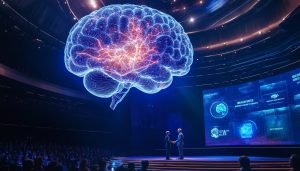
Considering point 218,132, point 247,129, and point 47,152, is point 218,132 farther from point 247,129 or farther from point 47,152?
point 47,152

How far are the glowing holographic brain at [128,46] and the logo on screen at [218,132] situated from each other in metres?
6.60

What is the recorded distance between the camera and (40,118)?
12.6 metres

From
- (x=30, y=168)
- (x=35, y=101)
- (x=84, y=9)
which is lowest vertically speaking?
(x=30, y=168)

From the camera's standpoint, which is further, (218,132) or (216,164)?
(218,132)

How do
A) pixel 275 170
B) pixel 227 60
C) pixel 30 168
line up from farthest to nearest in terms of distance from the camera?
pixel 227 60
pixel 275 170
pixel 30 168

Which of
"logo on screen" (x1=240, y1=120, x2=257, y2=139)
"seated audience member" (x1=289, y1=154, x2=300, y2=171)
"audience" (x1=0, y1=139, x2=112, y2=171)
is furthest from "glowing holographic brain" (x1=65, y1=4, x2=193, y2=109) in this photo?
"logo on screen" (x1=240, y1=120, x2=257, y2=139)

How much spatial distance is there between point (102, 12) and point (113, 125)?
9476 mm

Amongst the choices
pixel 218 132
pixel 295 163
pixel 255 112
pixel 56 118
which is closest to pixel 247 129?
pixel 255 112

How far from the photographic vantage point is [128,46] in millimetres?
7289

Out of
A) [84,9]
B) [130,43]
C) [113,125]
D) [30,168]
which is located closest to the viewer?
[30,168]

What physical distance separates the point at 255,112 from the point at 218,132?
2.25 meters

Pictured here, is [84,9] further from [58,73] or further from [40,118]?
[40,118]

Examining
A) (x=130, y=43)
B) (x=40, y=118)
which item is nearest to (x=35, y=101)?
(x=40, y=118)

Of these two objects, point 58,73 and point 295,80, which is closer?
point 295,80
